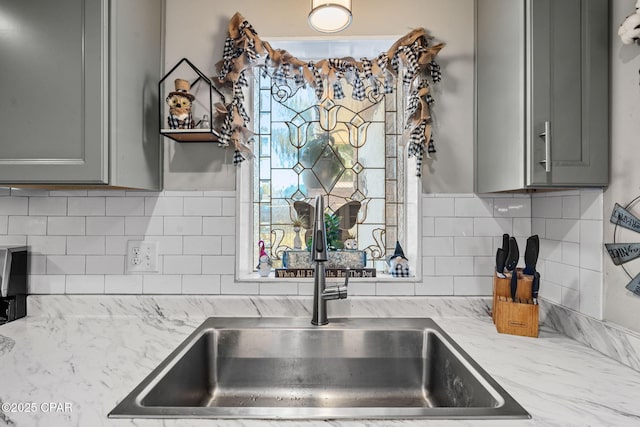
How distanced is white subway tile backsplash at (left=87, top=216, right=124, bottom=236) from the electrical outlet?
0.09 metres

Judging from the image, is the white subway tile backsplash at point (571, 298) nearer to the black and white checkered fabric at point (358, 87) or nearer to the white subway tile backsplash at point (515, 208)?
the white subway tile backsplash at point (515, 208)

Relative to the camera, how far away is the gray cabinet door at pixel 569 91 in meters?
1.03

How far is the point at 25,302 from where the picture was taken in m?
1.38

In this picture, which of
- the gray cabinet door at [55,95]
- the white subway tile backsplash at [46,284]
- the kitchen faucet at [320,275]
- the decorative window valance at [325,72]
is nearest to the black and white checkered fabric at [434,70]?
the decorative window valance at [325,72]

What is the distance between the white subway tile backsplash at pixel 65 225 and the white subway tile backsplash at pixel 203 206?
16.5 inches

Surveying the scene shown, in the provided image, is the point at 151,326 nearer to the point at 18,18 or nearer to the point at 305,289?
the point at 305,289

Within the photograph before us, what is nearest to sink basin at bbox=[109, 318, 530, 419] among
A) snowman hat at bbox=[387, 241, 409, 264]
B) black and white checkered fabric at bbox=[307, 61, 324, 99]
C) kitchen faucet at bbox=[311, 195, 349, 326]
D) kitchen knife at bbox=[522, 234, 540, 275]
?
kitchen faucet at bbox=[311, 195, 349, 326]

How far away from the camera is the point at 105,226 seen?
143cm

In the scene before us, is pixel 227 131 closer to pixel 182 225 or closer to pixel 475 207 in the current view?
pixel 182 225

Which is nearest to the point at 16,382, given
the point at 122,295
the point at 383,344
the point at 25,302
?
the point at 122,295

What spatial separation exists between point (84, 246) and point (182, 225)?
401mm

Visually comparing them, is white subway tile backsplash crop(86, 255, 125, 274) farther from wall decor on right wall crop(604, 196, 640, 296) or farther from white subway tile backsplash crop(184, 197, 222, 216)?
wall decor on right wall crop(604, 196, 640, 296)

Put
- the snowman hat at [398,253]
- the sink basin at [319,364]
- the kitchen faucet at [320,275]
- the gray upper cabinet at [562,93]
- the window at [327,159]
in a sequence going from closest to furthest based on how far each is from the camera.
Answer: the gray upper cabinet at [562,93] → the sink basin at [319,364] → the kitchen faucet at [320,275] → the snowman hat at [398,253] → the window at [327,159]

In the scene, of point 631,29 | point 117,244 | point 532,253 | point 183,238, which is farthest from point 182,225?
point 631,29
